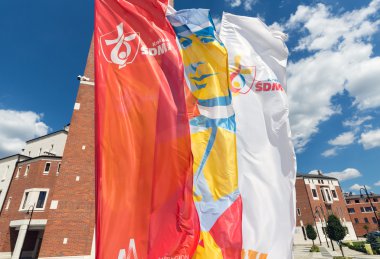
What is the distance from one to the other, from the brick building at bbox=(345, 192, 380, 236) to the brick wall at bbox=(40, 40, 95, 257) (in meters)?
76.4

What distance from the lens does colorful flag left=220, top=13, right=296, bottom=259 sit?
4.98 m

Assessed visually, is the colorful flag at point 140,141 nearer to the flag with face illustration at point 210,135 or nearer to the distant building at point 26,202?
the flag with face illustration at point 210,135

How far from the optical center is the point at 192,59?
5.09 m

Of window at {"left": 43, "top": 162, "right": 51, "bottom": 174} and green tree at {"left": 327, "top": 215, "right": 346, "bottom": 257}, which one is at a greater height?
window at {"left": 43, "top": 162, "right": 51, "bottom": 174}

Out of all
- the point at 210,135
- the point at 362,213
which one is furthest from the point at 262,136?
the point at 362,213

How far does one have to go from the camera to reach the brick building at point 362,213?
70.4 metres

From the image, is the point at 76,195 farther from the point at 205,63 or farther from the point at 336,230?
the point at 336,230

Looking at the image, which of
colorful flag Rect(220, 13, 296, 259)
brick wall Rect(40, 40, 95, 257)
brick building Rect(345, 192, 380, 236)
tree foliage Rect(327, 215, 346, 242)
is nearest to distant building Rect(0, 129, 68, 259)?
brick wall Rect(40, 40, 95, 257)

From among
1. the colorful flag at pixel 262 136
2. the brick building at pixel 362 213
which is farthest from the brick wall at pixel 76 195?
the brick building at pixel 362 213

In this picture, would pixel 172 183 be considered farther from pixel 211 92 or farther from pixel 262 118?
pixel 262 118

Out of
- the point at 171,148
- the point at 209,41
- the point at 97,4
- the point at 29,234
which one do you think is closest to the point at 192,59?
the point at 209,41

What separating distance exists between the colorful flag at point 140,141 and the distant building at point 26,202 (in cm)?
3176

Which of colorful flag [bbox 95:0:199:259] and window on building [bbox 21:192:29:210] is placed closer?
colorful flag [bbox 95:0:199:259]

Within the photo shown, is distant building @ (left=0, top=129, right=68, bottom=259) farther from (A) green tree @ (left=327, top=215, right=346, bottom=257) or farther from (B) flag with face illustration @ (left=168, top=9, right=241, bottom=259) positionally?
(A) green tree @ (left=327, top=215, right=346, bottom=257)
